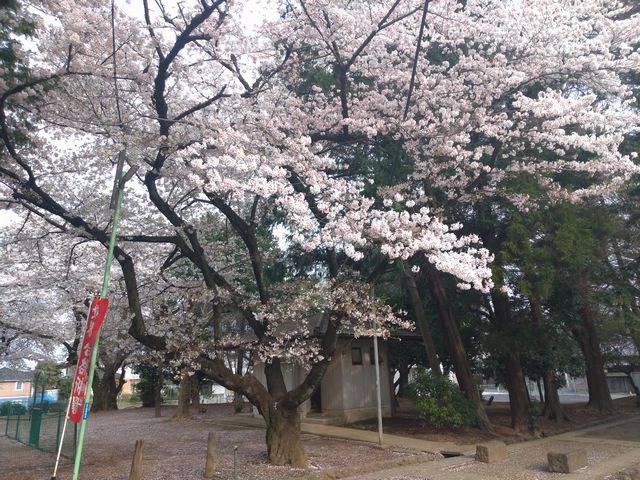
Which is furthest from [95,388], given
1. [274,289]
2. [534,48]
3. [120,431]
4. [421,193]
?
[534,48]

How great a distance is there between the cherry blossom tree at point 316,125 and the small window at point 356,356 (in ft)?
21.8

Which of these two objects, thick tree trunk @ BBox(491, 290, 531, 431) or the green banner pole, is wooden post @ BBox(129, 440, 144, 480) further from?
thick tree trunk @ BBox(491, 290, 531, 431)

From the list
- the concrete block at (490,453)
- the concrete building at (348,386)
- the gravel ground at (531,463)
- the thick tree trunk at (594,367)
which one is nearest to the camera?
the gravel ground at (531,463)

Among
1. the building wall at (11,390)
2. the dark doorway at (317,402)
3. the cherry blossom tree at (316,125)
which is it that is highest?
the cherry blossom tree at (316,125)

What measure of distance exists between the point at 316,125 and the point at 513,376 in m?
9.73

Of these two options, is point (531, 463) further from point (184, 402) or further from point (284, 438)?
point (184, 402)

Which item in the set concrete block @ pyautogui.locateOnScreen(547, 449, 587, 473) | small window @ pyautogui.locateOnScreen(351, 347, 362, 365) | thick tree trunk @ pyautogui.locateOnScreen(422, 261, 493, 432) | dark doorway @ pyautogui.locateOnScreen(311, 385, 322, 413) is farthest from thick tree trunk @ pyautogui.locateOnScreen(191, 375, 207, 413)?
concrete block @ pyautogui.locateOnScreen(547, 449, 587, 473)

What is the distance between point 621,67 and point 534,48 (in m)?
1.78

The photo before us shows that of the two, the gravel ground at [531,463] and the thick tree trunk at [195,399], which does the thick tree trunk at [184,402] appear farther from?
the gravel ground at [531,463]

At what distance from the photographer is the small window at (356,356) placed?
1736 cm

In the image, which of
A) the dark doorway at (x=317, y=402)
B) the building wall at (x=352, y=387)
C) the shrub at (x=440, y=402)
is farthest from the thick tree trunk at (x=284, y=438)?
the dark doorway at (x=317, y=402)

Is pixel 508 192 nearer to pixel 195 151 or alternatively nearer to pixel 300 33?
pixel 300 33

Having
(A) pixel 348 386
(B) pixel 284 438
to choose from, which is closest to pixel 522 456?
(B) pixel 284 438

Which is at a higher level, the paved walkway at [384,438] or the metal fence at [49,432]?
the metal fence at [49,432]
